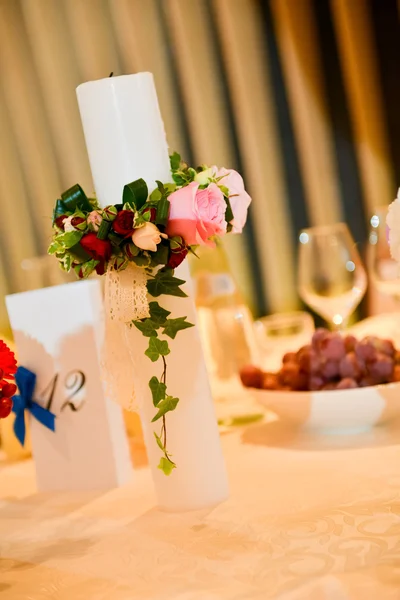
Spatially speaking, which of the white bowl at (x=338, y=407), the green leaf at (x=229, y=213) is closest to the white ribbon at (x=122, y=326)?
the green leaf at (x=229, y=213)

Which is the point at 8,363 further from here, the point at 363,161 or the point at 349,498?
the point at 363,161

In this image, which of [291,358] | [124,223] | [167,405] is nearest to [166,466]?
[167,405]

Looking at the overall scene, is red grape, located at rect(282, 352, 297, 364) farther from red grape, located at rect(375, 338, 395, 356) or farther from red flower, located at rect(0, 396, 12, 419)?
red flower, located at rect(0, 396, 12, 419)

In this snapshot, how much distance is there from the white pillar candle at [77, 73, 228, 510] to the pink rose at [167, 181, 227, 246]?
70 mm

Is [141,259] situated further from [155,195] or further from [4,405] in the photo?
[4,405]

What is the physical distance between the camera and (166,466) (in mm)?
834

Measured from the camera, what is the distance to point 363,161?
357 centimetres

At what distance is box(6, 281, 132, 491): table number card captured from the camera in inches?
39.6

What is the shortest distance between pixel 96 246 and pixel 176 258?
0.09 m

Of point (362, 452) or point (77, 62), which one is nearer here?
point (362, 452)

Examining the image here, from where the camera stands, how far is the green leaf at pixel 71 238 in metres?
0.82

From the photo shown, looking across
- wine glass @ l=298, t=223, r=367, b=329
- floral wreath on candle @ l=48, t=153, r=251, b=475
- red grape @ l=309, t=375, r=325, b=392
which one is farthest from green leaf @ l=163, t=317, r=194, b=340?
wine glass @ l=298, t=223, r=367, b=329

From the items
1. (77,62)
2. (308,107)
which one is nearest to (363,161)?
(308,107)

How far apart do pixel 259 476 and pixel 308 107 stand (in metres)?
2.91
